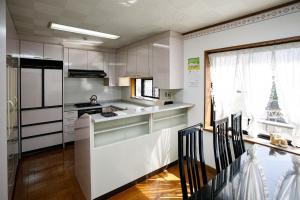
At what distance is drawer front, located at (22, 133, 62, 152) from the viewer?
11.0 ft

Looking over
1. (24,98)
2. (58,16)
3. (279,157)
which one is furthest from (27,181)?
(279,157)

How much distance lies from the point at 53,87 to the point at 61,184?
208 cm

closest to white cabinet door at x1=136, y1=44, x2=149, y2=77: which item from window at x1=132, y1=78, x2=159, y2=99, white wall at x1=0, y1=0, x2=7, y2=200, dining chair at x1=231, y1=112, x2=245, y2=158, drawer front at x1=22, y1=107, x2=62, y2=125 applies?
window at x1=132, y1=78, x2=159, y2=99

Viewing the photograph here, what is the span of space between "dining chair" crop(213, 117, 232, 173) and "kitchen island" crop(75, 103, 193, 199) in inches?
41.3

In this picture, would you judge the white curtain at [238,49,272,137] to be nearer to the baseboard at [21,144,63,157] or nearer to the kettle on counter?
the kettle on counter

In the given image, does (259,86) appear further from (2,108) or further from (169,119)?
(2,108)

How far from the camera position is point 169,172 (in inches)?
110

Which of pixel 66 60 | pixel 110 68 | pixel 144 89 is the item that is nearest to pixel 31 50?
pixel 66 60

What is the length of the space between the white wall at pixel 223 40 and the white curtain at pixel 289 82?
0.67 ft

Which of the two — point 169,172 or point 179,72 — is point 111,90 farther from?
point 169,172

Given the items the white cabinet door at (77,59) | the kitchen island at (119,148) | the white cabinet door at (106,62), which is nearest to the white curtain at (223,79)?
the kitchen island at (119,148)

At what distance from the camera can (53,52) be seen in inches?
142

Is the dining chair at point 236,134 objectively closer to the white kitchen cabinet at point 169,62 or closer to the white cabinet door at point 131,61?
the white kitchen cabinet at point 169,62

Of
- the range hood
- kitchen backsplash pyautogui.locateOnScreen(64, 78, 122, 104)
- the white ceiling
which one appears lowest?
kitchen backsplash pyautogui.locateOnScreen(64, 78, 122, 104)
